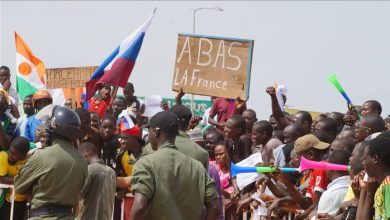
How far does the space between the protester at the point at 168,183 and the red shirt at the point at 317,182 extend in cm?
204

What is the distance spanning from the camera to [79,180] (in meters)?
8.57

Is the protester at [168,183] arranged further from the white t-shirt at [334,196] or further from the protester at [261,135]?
the protester at [261,135]

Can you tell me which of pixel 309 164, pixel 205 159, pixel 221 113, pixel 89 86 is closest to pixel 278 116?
pixel 221 113

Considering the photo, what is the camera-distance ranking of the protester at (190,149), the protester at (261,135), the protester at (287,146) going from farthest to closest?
the protester at (261,135) < the protester at (287,146) < the protester at (190,149)

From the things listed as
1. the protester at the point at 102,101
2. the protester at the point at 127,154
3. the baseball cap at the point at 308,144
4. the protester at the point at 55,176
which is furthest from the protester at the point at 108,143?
the protester at the point at 55,176

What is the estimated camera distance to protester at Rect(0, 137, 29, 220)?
38.7 ft

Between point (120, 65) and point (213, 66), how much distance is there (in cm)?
144

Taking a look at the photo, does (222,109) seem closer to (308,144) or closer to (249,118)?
(249,118)

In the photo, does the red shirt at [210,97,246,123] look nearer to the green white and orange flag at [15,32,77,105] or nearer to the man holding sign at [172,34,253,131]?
the man holding sign at [172,34,253,131]

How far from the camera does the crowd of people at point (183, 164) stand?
23.3 ft

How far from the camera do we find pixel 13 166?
479 inches

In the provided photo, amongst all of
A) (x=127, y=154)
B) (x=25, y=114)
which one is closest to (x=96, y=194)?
(x=127, y=154)

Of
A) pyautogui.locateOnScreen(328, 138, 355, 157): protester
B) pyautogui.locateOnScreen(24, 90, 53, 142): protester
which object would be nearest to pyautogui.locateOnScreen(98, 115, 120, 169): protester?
pyautogui.locateOnScreen(24, 90, 53, 142): protester

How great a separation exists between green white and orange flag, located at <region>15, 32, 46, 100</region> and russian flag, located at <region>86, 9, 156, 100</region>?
12.3 feet
